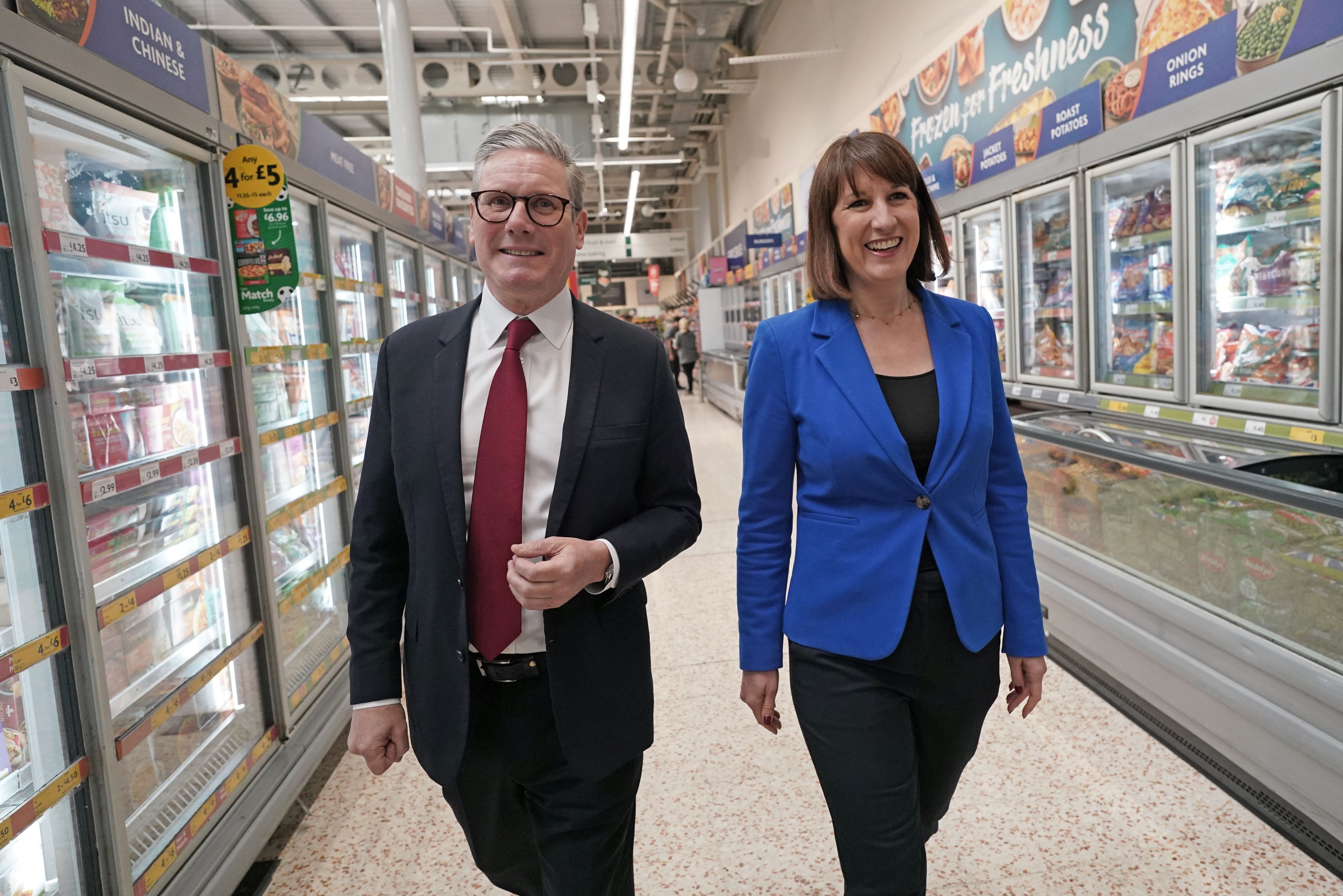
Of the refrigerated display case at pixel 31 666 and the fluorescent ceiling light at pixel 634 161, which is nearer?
the refrigerated display case at pixel 31 666

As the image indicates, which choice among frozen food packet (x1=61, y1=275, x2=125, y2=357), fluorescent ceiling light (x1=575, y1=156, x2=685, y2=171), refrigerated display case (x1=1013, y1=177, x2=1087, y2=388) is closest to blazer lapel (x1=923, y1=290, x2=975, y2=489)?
frozen food packet (x1=61, y1=275, x2=125, y2=357)

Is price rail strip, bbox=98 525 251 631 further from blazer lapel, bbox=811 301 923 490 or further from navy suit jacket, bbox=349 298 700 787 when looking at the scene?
blazer lapel, bbox=811 301 923 490

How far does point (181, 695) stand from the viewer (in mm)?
2279

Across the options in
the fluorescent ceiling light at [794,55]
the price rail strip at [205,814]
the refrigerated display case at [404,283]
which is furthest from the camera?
the fluorescent ceiling light at [794,55]

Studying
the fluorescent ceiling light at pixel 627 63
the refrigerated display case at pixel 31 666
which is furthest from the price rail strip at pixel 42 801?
the fluorescent ceiling light at pixel 627 63

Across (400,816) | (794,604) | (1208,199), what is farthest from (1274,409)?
(400,816)

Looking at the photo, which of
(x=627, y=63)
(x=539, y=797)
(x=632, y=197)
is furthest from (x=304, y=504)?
(x=632, y=197)

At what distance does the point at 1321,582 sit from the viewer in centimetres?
225

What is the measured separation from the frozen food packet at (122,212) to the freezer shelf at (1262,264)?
356 centimetres

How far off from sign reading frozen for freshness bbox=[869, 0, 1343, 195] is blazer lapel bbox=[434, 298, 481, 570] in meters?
2.73

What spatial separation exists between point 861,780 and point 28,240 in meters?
1.90

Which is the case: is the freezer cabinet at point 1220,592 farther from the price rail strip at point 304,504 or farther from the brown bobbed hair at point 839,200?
the price rail strip at point 304,504

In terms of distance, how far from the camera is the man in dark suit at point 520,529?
1.41 metres

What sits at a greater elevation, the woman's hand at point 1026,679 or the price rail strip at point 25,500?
the price rail strip at point 25,500
